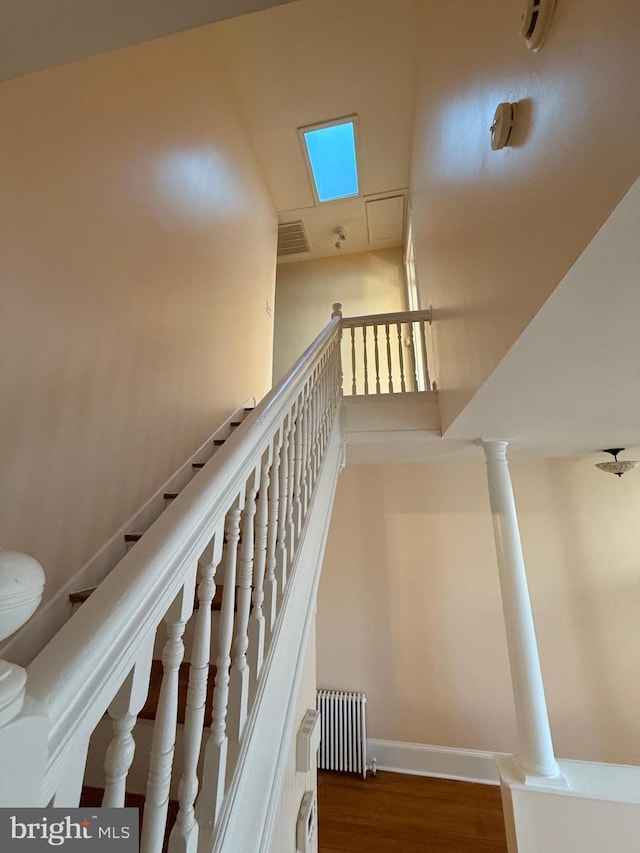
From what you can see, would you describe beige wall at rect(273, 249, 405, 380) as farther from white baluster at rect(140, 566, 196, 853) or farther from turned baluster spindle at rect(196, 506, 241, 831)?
white baluster at rect(140, 566, 196, 853)

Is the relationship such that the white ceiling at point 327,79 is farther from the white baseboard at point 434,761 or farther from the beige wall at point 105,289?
the white baseboard at point 434,761

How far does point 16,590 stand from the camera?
0.34 metres

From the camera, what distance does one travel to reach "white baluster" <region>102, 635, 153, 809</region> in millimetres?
489

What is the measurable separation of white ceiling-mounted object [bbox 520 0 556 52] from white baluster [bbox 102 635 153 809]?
4.82 ft

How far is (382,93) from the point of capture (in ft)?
10.6

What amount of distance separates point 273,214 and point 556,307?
4.02 m

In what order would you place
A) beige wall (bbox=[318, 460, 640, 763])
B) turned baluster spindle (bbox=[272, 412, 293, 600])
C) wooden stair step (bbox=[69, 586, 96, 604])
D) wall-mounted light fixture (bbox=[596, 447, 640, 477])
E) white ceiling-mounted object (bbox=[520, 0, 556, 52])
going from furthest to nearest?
beige wall (bbox=[318, 460, 640, 763])
wall-mounted light fixture (bbox=[596, 447, 640, 477])
wooden stair step (bbox=[69, 586, 96, 604])
turned baluster spindle (bbox=[272, 412, 293, 600])
white ceiling-mounted object (bbox=[520, 0, 556, 52])

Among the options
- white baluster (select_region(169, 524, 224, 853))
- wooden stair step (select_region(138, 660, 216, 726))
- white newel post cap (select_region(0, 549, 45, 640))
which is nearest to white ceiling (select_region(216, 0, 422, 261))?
white baluster (select_region(169, 524, 224, 853))

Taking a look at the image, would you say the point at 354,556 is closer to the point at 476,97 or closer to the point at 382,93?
the point at 476,97

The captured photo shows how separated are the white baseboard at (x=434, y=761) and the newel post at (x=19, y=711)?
3.63 meters

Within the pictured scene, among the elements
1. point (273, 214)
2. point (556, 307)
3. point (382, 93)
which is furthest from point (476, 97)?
point (273, 214)

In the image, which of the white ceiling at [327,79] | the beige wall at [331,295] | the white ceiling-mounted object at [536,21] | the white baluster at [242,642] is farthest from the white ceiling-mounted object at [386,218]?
the white baluster at [242,642]

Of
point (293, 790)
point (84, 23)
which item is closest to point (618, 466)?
point (293, 790)

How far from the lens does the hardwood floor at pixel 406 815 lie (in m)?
2.36
